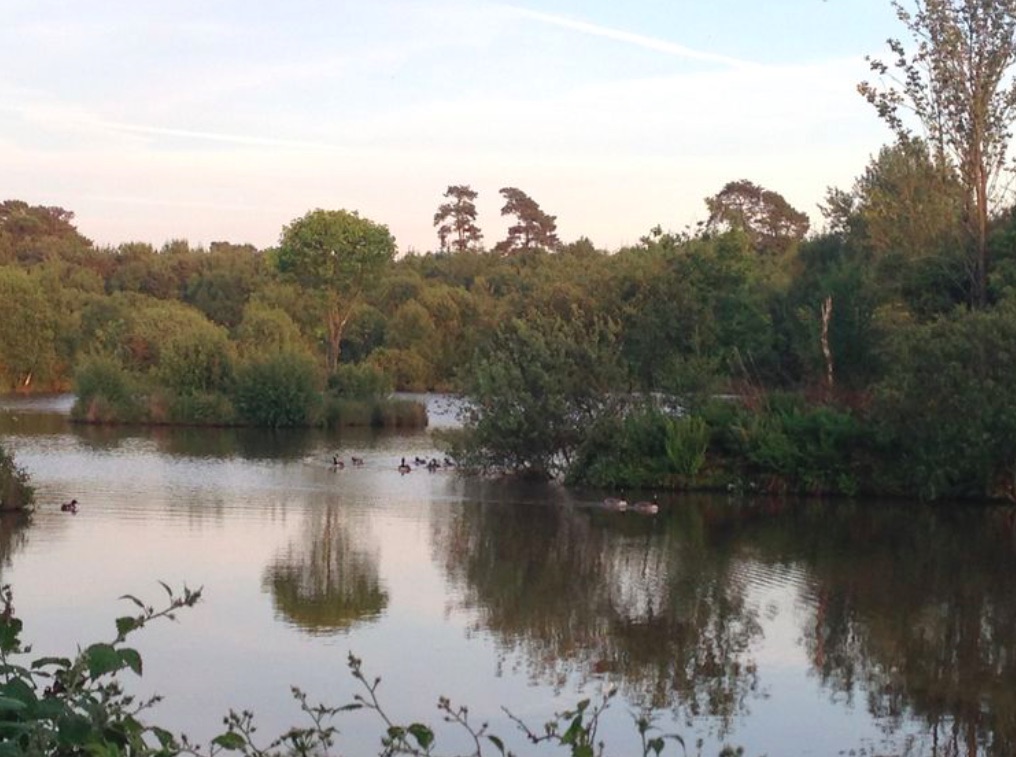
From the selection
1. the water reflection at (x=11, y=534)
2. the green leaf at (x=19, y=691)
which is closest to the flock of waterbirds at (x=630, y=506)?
the water reflection at (x=11, y=534)

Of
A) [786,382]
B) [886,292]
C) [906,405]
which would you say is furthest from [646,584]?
[786,382]

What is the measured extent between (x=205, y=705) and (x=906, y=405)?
15.2 meters

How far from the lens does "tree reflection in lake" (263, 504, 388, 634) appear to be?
13.6 m

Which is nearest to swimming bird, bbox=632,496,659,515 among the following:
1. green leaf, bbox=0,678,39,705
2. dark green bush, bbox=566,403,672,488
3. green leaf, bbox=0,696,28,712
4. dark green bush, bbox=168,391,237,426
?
dark green bush, bbox=566,403,672,488

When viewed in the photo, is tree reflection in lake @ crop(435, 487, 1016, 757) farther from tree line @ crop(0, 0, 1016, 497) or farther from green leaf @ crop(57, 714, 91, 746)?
green leaf @ crop(57, 714, 91, 746)

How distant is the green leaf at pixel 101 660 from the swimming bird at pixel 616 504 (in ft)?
61.7

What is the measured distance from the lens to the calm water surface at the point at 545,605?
10250mm

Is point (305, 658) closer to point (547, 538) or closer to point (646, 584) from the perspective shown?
point (646, 584)

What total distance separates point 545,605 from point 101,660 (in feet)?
36.8

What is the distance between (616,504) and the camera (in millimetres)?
22375

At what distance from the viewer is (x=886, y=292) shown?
87.5 feet

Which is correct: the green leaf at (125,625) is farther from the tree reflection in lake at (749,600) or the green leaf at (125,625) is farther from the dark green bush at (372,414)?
the dark green bush at (372,414)

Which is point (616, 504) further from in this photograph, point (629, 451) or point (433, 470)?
point (433, 470)

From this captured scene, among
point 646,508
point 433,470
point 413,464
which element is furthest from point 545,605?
point 413,464
